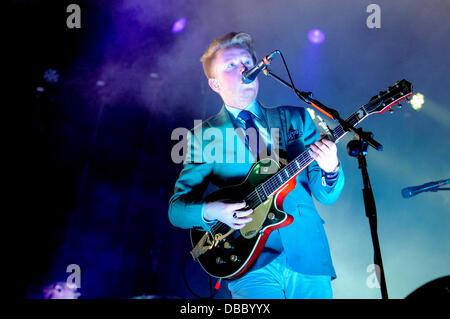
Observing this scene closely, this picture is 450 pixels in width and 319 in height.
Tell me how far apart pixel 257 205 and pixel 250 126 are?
0.79 m

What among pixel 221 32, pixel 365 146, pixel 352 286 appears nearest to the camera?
pixel 365 146

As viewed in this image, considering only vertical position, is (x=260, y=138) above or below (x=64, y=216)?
below

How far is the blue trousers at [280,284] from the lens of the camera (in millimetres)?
2070

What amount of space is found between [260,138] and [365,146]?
98 centimetres

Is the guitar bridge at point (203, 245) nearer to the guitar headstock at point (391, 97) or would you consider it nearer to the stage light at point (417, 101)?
the guitar headstock at point (391, 97)

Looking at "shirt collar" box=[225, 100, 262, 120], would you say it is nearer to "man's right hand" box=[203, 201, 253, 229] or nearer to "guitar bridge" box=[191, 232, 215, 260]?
"man's right hand" box=[203, 201, 253, 229]

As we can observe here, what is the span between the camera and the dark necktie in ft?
8.74

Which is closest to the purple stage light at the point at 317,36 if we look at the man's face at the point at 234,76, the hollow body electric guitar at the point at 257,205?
the man's face at the point at 234,76

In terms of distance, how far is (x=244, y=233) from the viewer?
2.36 meters

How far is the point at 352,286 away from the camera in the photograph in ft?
13.7

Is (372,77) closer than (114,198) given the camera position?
Yes

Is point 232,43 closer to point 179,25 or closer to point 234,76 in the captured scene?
point 234,76
